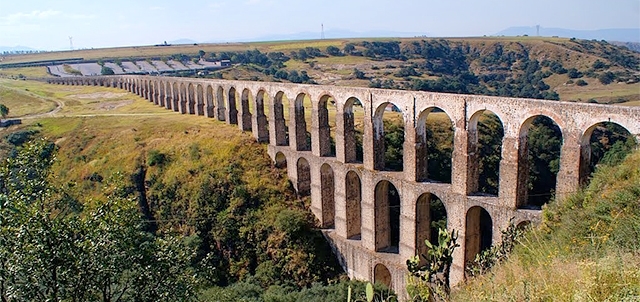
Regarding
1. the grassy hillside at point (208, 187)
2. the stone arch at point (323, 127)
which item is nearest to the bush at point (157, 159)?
the grassy hillside at point (208, 187)

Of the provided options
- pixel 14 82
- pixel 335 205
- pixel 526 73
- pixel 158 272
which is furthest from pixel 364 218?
pixel 14 82

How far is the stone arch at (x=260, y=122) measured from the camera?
42.4 m

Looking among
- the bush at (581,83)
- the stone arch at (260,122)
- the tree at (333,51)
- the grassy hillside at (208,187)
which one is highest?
the tree at (333,51)

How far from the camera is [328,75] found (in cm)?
10219

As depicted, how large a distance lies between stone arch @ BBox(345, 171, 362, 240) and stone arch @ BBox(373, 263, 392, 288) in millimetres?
2939

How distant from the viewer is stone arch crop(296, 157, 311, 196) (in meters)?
37.5

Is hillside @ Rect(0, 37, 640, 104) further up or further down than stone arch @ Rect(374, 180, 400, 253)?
further up

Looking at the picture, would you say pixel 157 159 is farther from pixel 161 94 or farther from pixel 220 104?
pixel 161 94

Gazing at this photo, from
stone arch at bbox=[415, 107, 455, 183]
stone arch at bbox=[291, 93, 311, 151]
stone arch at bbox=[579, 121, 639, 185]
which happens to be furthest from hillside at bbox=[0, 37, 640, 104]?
stone arch at bbox=[291, 93, 311, 151]

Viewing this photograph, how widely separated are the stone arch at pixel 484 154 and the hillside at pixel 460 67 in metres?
30.9

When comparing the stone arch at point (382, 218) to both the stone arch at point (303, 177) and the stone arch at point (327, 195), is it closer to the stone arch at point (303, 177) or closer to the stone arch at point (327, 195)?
the stone arch at point (327, 195)

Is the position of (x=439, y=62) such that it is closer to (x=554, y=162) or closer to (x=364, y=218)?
(x=554, y=162)

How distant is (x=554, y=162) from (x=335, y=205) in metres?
25.0

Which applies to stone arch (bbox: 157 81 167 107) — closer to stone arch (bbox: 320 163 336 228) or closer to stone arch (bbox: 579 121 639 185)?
stone arch (bbox: 320 163 336 228)
